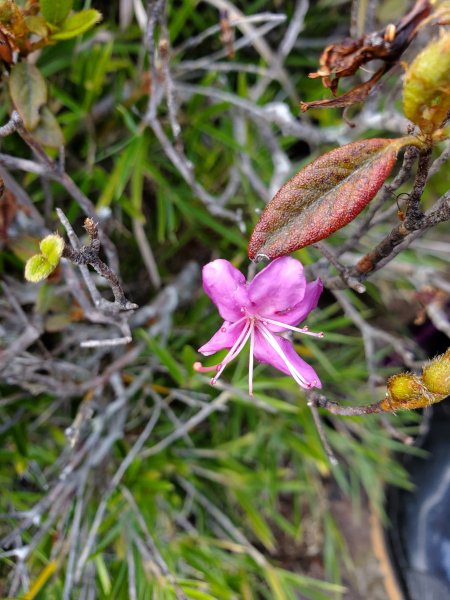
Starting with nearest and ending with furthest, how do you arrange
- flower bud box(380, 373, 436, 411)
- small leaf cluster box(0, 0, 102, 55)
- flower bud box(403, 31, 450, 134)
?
1. flower bud box(403, 31, 450, 134)
2. flower bud box(380, 373, 436, 411)
3. small leaf cluster box(0, 0, 102, 55)

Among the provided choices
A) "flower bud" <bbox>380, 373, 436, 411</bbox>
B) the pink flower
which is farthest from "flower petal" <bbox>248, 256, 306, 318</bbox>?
"flower bud" <bbox>380, 373, 436, 411</bbox>

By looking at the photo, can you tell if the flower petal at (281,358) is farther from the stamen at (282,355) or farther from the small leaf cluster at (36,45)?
the small leaf cluster at (36,45)

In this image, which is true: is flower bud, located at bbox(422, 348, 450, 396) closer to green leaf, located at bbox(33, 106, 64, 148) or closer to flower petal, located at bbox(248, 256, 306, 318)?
flower petal, located at bbox(248, 256, 306, 318)

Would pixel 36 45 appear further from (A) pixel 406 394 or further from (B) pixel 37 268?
(A) pixel 406 394

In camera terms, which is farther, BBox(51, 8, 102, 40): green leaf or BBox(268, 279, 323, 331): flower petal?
BBox(51, 8, 102, 40): green leaf

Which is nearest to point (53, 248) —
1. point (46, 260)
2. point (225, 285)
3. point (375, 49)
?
point (46, 260)

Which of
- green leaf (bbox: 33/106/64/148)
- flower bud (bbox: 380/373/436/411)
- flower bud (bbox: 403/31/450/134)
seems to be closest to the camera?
flower bud (bbox: 403/31/450/134)

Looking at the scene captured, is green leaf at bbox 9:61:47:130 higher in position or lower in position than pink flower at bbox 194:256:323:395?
higher

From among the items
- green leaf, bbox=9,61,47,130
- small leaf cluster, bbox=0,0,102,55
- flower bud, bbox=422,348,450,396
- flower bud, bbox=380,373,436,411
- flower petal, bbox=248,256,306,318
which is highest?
small leaf cluster, bbox=0,0,102,55

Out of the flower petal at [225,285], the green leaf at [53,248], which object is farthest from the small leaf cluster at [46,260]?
the flower petal at [225,285]
